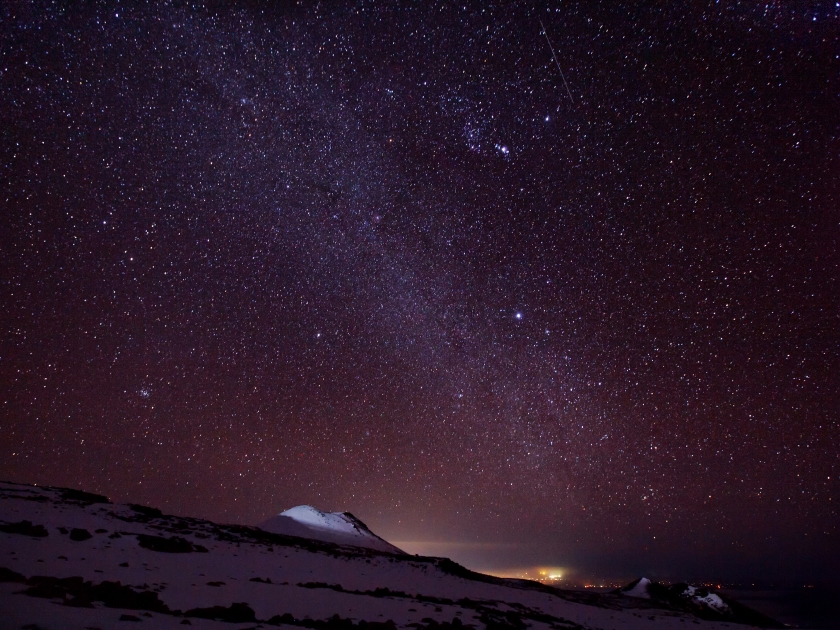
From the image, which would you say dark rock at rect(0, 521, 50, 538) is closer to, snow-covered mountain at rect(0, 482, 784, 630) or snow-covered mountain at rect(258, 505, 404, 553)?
snow-covered mountain at rect(0, 482, 784, 630)

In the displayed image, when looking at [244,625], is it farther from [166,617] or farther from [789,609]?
[789,609]

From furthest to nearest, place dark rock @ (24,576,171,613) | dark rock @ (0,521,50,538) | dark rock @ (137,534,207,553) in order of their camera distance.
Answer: dark rock @ (137,534,207,553), dark rock @ (0,521,50,538), dark rock @ (24,576,171,613)

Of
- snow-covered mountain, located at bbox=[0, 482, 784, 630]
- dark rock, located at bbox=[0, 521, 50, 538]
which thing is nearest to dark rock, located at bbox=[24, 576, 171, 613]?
snow-covered mountain, located at bbox=[0, 482, 784, 630]

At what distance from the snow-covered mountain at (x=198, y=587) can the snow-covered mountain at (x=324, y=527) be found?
74.1 feet

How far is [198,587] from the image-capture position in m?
10.6

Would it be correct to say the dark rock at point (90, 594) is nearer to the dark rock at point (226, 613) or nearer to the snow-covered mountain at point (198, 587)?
the snow-covered mountain at point (198, 587)

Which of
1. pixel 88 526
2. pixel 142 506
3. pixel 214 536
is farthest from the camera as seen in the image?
pixel 142 506

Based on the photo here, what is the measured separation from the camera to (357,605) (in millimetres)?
12211

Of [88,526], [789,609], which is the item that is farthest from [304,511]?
[789,609]

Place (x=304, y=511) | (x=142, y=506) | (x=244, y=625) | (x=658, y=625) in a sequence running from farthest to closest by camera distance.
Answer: (x=304, y=511) → (x=142, y=506) → (x=658, y=625) → (x=244, y=625)

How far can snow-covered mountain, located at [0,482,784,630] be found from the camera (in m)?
6.71

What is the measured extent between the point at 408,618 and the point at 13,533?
9.85 metres

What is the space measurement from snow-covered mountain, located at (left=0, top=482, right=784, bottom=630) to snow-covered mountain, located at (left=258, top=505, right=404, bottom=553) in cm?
2257

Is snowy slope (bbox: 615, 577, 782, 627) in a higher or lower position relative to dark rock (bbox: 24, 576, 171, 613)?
higher
